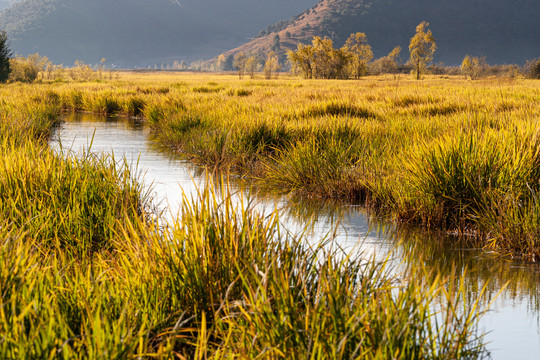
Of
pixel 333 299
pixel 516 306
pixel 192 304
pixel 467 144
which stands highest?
pixel 467 144

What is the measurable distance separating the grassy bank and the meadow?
1 centimetres

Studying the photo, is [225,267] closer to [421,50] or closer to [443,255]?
[443,255]

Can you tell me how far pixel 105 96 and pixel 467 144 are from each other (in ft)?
57.6

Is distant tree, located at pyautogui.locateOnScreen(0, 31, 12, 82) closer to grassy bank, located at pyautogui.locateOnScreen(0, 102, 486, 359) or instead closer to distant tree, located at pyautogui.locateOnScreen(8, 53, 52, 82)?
distant tree, located at pyautogui.locateOnScreen(8, 53, 52, 82)

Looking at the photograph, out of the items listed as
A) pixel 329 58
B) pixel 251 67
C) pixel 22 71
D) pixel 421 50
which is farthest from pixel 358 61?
pixel 22 71

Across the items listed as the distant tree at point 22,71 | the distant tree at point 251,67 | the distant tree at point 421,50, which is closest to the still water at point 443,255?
the distant tree at point 22,71

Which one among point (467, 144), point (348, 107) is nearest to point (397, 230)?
point (467, 144)

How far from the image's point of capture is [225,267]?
10.0 feet

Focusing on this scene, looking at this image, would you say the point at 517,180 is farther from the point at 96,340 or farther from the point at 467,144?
the point at 96,340

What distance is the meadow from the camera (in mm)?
2361

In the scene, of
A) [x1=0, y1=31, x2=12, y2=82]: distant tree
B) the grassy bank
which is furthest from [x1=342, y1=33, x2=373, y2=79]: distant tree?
the grassy bank

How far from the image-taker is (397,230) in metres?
6.03

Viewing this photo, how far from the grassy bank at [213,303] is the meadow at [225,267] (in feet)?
0.04

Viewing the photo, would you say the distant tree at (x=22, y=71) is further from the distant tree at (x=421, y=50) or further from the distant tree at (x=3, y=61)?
the distant tree at (x=421, y=50)
